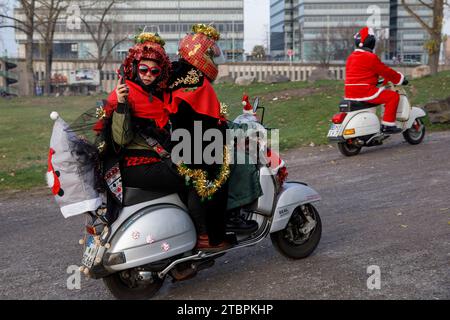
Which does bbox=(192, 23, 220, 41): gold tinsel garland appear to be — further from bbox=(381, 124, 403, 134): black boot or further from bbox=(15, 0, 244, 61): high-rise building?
bbox=(15, 0, 244, 61): high-rise building

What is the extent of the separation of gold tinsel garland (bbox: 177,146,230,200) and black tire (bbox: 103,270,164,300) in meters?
0.73

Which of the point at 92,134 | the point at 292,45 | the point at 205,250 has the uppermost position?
the point at 292,45

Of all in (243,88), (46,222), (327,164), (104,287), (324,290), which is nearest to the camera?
(324,290)

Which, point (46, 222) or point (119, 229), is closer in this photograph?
point (119, 229)

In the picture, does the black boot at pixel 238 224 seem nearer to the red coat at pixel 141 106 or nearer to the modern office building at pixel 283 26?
the red coat at pixel 141 106

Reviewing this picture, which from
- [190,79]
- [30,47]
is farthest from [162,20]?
[190,79]

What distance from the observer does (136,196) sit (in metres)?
4.32

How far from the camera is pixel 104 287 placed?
4.78 m

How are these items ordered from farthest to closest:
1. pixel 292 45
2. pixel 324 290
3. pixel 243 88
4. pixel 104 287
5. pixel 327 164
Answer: pixel 292 45
pixel 243 88
pixel 327 164
pixel 104 287
pixel 324 290

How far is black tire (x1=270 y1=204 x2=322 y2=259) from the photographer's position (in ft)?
17.1

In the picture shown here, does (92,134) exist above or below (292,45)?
below

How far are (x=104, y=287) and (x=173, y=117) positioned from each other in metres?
1.53
